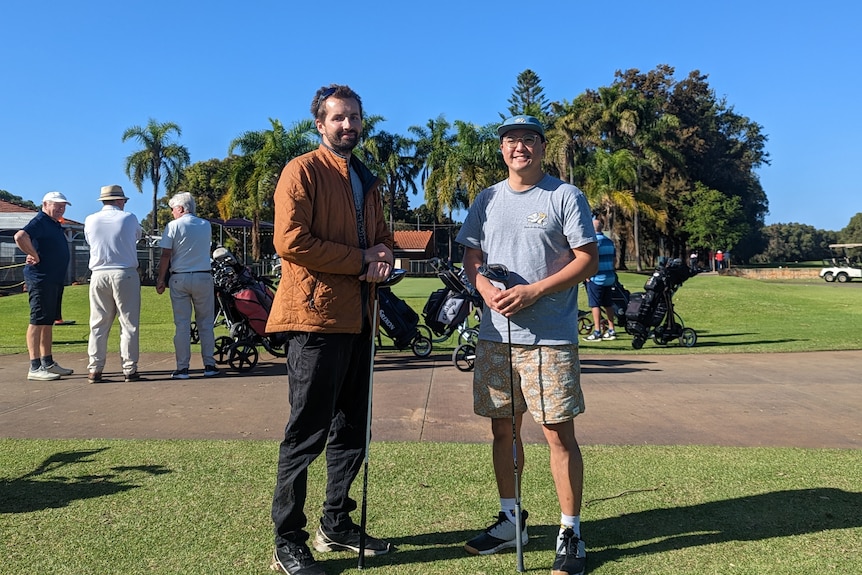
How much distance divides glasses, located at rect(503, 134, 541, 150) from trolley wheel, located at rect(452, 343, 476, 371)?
204 inches

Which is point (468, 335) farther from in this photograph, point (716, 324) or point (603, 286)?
point (716, 324)

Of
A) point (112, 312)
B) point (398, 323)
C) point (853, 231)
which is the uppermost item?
point (853, 231)

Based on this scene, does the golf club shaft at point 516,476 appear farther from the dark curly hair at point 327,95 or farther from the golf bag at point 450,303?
the golf bag at point 450,303

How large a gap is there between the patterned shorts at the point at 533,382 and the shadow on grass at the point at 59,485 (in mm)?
2251

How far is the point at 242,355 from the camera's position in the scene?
8578 millimetres

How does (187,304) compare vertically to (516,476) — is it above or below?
above

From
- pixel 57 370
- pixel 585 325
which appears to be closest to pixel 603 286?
pixel 585 325

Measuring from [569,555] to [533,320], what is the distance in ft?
3.50

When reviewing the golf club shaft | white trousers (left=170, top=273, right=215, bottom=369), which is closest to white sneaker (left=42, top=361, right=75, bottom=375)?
white trousers (left=170, top=273, right=215, bottom=369)

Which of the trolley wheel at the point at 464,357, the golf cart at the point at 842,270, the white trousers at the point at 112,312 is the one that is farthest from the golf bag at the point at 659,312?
the golf cart at the point at 842,270

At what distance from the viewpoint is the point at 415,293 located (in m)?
23.9

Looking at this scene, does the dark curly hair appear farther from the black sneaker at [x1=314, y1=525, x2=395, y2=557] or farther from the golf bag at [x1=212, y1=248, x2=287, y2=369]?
the golf bag at [x1=212, y1=248, x2=287, y2=369]

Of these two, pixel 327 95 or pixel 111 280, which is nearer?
pixel 327 95

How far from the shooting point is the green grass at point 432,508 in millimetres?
3289
